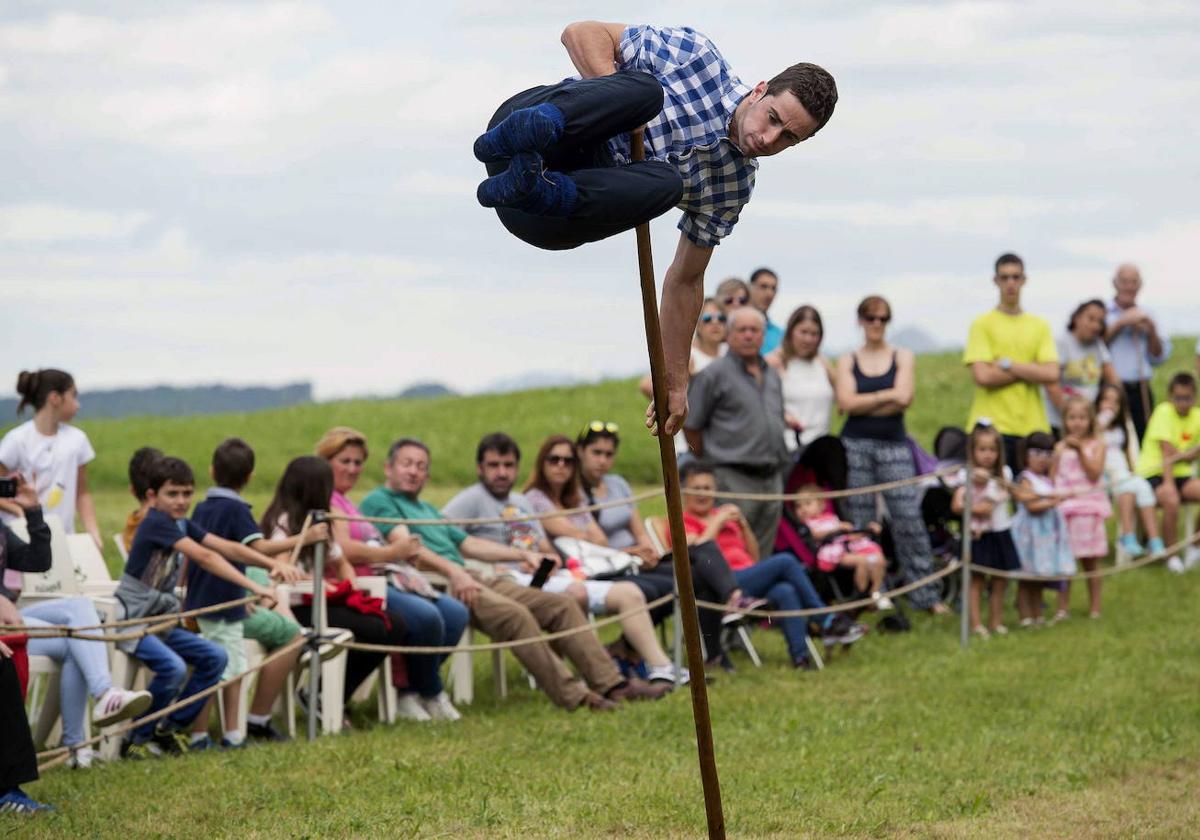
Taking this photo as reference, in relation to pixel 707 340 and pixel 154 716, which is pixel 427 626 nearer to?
pixel 154 716

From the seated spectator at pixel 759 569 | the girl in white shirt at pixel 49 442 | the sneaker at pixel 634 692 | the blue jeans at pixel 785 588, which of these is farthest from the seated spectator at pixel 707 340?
the girl in white shirt at pixel 49 442

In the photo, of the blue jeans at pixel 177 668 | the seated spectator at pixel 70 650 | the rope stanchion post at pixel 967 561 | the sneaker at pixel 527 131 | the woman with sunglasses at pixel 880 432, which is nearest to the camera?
the sneaker at pixel 527 131

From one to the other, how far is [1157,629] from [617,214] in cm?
734

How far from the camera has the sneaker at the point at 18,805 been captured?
5883 millimetres

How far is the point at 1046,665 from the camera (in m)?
9.39

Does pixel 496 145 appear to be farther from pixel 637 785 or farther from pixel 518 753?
pixel 518 753

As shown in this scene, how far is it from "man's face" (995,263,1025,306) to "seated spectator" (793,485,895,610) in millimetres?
2019

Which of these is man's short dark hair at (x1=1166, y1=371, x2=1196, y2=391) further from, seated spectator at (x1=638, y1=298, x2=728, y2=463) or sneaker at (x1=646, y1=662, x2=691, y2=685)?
sneaker at (x1=646, y1=662, x2=691, y2=685)

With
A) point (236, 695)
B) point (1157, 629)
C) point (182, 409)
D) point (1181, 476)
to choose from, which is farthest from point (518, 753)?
point (182, 409)

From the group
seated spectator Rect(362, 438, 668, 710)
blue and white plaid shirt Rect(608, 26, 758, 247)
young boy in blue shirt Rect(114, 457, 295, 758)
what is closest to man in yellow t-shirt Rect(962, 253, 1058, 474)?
seated spectator Rect(362, 438, 668, 710)

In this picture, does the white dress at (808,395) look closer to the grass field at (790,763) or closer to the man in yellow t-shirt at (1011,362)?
the man in yellow t-shirt at (1011,362)

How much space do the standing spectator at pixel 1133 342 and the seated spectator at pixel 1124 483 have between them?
42cm

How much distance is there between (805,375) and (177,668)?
5106 mm

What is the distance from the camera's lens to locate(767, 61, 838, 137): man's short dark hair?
176 inches
